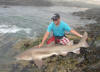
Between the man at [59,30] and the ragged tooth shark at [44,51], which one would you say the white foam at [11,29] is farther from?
the ragged tooth shark at [44,51]

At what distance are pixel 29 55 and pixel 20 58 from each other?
0.48m

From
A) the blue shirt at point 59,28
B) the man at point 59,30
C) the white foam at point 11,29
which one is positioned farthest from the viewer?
the white foam at point 11,29

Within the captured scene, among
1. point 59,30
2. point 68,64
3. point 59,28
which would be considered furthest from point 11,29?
point 68,64

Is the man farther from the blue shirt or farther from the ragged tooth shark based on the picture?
the ragged tooth shark

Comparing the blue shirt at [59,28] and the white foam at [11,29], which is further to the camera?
the white foam at [11,29]

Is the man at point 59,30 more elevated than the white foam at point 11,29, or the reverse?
the man at point 59,30

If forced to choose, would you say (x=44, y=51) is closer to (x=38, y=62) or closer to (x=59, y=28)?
(x=38, y=62)

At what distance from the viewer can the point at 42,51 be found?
27.1 ft

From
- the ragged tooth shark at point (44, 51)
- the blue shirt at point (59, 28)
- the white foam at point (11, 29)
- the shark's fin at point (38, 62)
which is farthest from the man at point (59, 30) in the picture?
the white foam at point (11, 29)

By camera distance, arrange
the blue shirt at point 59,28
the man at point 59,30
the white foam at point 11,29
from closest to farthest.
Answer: the man at point 59,30
the blue shirt at point 59,28
the white foam at point 11,29

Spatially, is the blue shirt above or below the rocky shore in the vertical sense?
above

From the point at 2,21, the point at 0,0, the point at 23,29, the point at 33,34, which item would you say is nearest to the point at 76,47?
the point at 33,34

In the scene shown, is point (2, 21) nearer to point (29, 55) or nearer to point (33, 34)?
point (33, 34)

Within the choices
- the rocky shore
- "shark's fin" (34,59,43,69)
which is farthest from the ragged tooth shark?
the rocky shore
